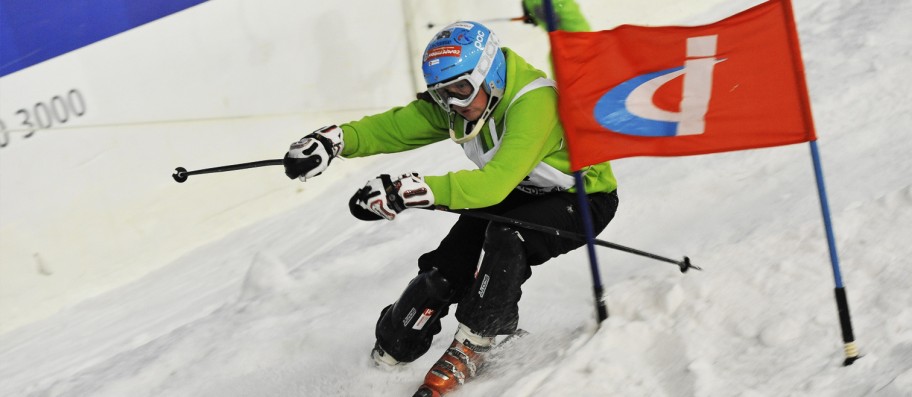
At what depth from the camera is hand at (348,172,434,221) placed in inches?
145

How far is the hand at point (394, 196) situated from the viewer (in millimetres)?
3695

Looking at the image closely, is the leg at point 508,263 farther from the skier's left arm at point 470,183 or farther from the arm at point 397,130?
the arm at point 397,130

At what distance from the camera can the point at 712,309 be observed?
395 centimetres

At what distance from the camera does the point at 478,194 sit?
12.3 feet

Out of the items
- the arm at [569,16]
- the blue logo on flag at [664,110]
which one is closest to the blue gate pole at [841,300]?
the blue logo on flag at [664,110]

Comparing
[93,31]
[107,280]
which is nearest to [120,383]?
[107,280]

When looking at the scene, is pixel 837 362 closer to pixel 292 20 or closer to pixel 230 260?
pixel 230 260

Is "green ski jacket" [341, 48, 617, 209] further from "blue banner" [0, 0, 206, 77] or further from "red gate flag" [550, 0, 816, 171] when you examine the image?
"blue banner" [0, 0, 206, 77]

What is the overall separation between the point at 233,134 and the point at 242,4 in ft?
→ 2.92

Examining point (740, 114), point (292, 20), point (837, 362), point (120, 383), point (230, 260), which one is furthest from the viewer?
point (292, 20)

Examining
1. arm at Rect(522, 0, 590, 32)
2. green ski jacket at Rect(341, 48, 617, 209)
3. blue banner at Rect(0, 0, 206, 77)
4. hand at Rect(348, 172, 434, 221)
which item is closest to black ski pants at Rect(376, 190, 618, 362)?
green ski jacket at Rect(341, 48, 617, 209)

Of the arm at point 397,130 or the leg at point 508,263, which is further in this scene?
the arm at point 397,130

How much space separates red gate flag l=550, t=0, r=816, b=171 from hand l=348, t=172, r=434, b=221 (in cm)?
61

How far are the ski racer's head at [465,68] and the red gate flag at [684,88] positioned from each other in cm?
23
